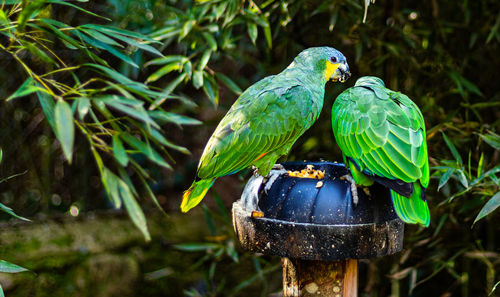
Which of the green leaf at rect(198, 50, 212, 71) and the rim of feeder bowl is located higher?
the green leaf at rect(198, 50, 212, 71)

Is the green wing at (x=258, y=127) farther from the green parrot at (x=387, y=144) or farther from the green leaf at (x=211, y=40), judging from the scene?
the green leaf at (x=211, y=40)

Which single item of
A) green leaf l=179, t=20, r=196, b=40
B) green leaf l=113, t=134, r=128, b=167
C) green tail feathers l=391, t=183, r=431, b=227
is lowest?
green tail feathers l=391, t=183, r=431, b=227

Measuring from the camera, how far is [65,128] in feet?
2.72

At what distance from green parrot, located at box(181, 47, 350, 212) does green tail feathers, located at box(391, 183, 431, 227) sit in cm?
37

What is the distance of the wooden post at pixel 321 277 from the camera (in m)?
1.35

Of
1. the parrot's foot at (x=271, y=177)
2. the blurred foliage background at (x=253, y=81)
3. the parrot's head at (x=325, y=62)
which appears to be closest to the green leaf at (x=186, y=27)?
the blurred foliage background at (x=253, y=81)

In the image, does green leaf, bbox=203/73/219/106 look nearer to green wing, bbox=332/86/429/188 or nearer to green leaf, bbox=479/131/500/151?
green wing, bbox=332/86/429/188

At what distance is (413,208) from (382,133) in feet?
0.62

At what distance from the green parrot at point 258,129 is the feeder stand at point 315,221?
10cm

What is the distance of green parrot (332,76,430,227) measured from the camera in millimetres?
1144

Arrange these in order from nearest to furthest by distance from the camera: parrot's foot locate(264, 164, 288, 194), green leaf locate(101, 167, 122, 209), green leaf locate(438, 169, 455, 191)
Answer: green leaf locate(101, 167, 122, 209) < parrot's foot locate(264, 164, 288, 194) < green leaf locate(438, 169, 455, 191)

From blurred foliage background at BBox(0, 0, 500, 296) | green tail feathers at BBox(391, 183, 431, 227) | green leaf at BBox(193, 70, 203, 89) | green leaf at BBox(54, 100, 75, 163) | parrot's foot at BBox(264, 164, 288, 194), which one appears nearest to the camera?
green leaf at BBox(54, 100, 75, 163)

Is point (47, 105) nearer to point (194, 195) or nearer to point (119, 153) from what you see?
point (119, 153)

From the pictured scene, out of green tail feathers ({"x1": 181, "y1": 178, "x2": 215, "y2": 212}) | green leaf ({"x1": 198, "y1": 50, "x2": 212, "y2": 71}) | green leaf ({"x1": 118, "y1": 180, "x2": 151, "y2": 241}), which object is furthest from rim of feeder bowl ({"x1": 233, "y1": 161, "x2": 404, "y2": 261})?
green leaf ({"x1": 198, "y1": 50, "x2": 212, "y2": 71})
